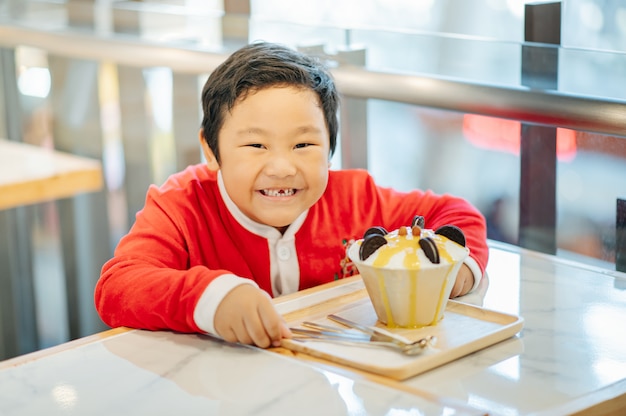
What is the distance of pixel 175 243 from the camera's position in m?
1.09

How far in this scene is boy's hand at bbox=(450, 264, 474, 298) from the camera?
0.97 metres

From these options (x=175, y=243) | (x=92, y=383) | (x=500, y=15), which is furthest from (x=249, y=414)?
(x=500, y=15)

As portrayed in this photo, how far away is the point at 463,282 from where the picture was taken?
98 cm

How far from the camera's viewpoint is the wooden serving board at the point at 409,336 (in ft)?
2.49

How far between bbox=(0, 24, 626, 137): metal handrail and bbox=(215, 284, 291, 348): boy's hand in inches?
21.0

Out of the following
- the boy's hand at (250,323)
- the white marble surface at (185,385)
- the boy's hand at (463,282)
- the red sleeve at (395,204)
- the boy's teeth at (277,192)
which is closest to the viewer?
the white marble surface at (185,385)

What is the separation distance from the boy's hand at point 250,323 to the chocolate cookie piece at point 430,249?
0.51ft

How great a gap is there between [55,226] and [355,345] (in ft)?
5.31

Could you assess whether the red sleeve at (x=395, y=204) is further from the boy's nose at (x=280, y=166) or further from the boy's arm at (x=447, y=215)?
the boy's nose at (x=280, y=166)

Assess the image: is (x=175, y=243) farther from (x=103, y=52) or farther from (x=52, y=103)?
(x=52, y=103)

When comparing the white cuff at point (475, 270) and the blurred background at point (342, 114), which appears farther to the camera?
the blurred background at point (342, 114)

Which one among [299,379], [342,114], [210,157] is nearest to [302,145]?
[210,157]

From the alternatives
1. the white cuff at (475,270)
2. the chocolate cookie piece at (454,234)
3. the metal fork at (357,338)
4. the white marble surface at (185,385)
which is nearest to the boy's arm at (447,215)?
the white cuff at (475,270)

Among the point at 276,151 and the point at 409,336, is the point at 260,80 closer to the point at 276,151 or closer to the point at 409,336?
the point at 276,151
